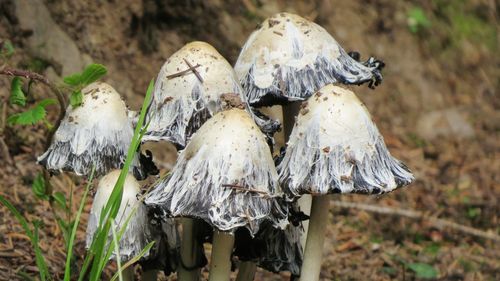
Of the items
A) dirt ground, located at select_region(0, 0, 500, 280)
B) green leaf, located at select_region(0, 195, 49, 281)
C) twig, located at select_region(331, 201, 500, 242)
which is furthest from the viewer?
twig, located at select_region(331, 201, 500, 242)

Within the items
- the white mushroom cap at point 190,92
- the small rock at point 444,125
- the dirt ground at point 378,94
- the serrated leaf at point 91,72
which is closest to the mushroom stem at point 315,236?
the white mushroom cap at point 190,92

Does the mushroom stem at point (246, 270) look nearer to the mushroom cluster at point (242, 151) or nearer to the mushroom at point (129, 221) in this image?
the mushroom cluster at point (242, 151)

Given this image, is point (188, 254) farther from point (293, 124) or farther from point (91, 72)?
point (91, 72)

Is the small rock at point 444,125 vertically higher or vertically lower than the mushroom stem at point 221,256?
higher

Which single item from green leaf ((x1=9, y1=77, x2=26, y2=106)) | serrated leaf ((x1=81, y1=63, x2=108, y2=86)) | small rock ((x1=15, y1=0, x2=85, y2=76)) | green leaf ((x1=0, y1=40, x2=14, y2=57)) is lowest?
green leaf ((x1=9, y1=77, x2=26, y2=106))

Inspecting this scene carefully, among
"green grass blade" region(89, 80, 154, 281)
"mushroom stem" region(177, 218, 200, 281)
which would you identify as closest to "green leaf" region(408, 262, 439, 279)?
"mushroom stem" region(177, 218, 200, 281)

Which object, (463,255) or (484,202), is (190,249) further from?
(484,202)

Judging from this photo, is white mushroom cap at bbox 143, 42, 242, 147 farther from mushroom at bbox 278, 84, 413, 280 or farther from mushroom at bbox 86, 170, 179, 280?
mushroom at bbox 278, 84, 413, 280
